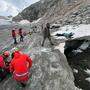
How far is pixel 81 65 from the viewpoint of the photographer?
21125 millimetres

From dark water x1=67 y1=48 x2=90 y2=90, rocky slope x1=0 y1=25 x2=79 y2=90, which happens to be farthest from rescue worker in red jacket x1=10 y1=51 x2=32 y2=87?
dark water x1=67 y1=48 x2=90 y2=90

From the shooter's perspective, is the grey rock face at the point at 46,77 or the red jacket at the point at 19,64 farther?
the grey rock face at the point at 46,77

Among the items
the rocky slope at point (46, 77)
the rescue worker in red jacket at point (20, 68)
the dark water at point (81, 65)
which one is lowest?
the dark water at point (81, 65)

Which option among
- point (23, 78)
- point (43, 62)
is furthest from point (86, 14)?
point (23, 78)

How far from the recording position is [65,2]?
106 meters

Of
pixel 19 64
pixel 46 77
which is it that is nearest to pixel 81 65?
pixel 46 77

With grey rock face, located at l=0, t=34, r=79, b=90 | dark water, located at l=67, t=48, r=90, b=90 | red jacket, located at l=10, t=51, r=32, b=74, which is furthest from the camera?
dark water, located at l=67, t=48, r=90, b=90

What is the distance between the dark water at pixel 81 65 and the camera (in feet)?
55.3

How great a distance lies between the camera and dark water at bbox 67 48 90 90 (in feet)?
55.3

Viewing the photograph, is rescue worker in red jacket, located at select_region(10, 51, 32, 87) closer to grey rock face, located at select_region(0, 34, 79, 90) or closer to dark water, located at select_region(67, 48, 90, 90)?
grey rock face, located at select_region(0, 34, 79, 90)

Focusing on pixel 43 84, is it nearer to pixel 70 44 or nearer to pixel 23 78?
pixel 23 78

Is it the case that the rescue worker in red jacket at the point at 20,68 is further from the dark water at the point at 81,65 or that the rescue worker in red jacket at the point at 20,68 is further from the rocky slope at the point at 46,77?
the dark water at the point at 81,65

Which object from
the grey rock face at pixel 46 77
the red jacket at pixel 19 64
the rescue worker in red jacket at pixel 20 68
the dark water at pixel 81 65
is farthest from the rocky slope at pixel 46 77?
the dark water at pixel 81 65

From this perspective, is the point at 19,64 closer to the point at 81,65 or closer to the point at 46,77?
the point at 46,77
